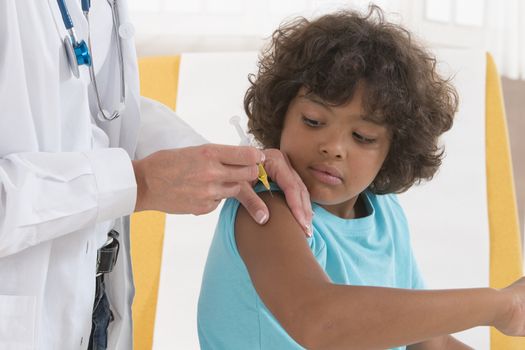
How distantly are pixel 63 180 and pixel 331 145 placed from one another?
43 centimetres

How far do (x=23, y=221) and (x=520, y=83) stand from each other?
2.88m

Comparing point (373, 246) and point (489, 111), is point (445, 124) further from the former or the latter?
point (489, 111)

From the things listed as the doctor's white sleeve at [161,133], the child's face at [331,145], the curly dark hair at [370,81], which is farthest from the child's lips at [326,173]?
the doctor's white sleeve at [161,133]

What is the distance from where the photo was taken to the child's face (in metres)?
1.40

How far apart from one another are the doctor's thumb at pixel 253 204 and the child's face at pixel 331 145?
125 mm

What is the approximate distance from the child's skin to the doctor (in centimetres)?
5

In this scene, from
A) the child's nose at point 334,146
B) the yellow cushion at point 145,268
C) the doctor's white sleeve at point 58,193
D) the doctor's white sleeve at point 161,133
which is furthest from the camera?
the yellow cushion at point 145,268

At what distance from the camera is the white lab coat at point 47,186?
1.17 m

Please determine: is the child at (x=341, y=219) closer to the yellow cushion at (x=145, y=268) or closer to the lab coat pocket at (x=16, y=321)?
the lab coat pocket at (x=16, y=321)

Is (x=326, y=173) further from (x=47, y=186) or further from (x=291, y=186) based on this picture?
(x=47, y=186)

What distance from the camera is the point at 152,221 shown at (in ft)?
7.70

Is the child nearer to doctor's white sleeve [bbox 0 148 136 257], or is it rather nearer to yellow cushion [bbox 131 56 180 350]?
doctor's white sleeve [bbox 0 148 136 257]

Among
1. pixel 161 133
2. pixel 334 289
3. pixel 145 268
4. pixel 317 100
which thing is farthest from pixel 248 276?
pixel 145 268

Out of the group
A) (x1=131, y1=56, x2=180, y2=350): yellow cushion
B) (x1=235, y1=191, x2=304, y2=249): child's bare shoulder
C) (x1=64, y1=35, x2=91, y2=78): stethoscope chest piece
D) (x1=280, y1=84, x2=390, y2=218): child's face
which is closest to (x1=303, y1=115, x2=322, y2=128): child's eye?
(x1=280, y1=84, x2=390, y2=218): child's face
